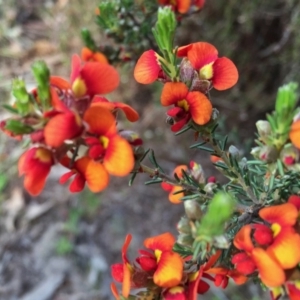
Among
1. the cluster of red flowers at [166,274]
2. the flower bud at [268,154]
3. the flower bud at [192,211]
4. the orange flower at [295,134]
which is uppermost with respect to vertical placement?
the orange flower at [295,134]

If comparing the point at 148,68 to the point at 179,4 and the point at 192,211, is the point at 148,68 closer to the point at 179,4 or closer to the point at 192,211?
the point at 192,211

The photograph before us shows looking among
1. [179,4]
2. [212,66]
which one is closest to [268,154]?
[212,66]

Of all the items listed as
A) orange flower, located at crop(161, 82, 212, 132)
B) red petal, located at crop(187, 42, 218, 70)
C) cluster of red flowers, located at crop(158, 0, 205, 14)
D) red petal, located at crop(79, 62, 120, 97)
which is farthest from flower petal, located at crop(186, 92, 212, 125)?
cluster of red flowers, located at crop(158, 0, 205, 14)

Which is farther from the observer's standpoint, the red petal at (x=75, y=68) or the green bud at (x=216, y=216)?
the red petal at (x=75, y=68)

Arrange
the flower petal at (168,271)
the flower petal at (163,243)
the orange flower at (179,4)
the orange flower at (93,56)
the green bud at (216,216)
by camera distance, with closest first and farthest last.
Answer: the green bud at (216,216) → the flower petal at (168,271) → the flower petal at (163,243) → the orange flower at (179,4) → the orange flower at (93,56)

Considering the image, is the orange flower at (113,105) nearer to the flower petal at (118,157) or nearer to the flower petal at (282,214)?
the flower petal at (118,157)

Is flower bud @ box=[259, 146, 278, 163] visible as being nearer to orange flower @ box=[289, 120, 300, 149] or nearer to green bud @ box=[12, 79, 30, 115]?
orange flower @ box=[289, 120, 300, 149]

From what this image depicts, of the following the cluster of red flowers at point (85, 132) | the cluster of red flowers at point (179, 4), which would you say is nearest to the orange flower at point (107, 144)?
the cluster of red flowers at point (85, 132)
